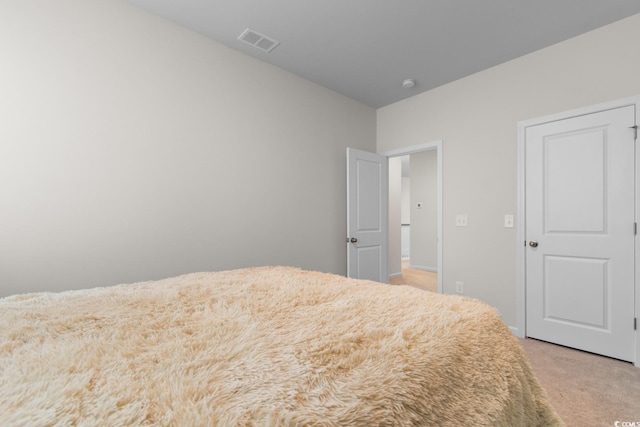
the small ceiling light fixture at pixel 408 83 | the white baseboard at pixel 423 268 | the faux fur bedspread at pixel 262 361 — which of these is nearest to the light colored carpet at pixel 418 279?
the white baseboard at pixel 423 268

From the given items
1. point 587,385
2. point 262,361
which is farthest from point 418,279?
point 262,361

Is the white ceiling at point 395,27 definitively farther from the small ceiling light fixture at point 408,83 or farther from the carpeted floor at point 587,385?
the carpeted floor at point 587,385

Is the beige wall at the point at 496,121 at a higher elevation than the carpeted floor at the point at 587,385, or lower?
higher

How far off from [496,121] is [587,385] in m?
2.34

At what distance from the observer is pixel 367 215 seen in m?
3.71

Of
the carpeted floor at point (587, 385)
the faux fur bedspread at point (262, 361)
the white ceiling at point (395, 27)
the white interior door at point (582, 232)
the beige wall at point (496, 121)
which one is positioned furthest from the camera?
the beige wall at point (496, 121)

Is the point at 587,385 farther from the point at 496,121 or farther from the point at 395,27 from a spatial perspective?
the point at 395,27

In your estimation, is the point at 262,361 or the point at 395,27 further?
the point at 395,27

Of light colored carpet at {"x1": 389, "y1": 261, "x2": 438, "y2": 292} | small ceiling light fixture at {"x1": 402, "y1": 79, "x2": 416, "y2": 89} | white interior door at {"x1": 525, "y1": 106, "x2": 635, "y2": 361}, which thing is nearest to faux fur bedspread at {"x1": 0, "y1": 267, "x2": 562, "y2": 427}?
white interior door at {"x1": 525, "y1": 106, "x2": 635, "y2": 361}

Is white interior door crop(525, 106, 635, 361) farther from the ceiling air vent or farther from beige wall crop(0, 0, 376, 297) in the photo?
the ceiling air vent

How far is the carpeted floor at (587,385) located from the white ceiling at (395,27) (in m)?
2.45

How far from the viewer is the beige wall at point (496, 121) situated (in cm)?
236

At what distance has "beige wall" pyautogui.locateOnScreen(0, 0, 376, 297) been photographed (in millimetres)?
1797

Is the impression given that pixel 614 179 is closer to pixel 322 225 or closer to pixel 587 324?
pixel 587 324
